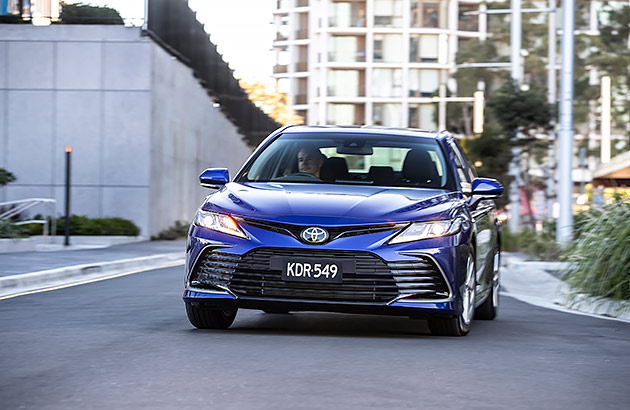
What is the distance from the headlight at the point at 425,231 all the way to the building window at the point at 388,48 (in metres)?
95.6

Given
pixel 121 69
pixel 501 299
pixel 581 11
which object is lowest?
pixel 501 299

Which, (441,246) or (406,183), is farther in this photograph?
(406,183)

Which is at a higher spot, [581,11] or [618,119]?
[581,11]

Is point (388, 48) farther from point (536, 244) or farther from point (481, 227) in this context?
point (481, 227)

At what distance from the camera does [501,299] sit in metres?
15.1

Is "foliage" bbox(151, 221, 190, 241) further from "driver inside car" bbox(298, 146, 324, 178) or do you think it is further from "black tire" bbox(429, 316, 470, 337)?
"black tire" bbox(429, 316, 470, 337)

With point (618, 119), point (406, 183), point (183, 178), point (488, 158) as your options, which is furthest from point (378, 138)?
point (618, 119)

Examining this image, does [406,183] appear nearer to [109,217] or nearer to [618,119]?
[109,217]

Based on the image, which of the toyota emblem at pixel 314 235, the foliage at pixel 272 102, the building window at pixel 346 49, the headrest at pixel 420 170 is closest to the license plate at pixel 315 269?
the toyota emblem at pixel 314 235

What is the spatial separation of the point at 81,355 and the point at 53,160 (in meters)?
27.1

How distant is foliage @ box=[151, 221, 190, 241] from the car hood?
1010 inches

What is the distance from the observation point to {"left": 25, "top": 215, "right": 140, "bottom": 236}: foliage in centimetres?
3033

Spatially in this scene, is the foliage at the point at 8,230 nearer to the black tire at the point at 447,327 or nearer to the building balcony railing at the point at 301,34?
the black tire at the point at 447,327

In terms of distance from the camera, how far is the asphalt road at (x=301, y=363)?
20.1 ft
